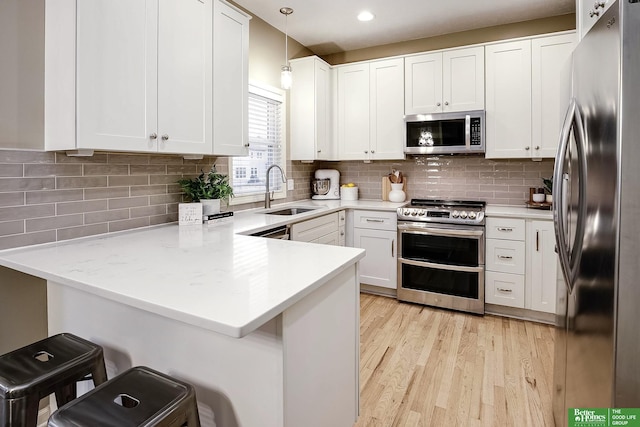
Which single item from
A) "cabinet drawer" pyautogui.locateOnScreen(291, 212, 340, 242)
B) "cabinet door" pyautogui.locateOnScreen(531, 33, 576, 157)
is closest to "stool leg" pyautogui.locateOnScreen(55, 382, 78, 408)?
"cabinet drawer" pyautogui.locateOnScreen(291, 212, 340, 242)

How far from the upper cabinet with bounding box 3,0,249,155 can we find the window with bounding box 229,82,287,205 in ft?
2.38

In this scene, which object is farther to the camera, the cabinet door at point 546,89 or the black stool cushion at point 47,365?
the cabinet door at point 546,89

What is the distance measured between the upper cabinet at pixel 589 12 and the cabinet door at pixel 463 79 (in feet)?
5.69

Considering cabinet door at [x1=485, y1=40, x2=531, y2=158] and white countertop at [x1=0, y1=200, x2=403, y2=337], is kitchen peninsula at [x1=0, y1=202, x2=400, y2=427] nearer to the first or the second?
white countertop at [x1=0, y1=200, x2=403, y2=337]

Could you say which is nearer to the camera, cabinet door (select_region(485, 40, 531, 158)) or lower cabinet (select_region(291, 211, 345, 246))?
lower cabinet (select_region(291, 211, 345, 246))

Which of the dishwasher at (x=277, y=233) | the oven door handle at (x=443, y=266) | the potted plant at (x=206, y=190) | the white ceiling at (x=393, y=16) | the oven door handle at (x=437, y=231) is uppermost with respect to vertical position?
the white ceiling at (x=393, y=16)

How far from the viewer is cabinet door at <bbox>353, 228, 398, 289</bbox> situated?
3.52 metres

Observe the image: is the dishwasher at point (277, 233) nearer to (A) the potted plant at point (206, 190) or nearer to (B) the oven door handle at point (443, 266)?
(A) the potted plant at point (206, 190)

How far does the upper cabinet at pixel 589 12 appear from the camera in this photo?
3.90 ft

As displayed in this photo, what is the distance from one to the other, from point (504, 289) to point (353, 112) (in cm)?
231

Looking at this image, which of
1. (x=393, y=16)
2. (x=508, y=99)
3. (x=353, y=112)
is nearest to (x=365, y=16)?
(x=393, y=16)

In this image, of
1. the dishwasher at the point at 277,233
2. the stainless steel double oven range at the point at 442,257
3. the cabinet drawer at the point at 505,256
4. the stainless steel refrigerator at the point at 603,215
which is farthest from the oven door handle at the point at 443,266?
the stainless steel refrigerator at the point at 603,215

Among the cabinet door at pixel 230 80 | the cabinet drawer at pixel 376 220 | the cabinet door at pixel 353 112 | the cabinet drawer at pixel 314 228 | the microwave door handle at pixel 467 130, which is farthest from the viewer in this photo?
the cabinet door at pixel 353 112

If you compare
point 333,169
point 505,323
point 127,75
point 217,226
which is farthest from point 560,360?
point 333,169
